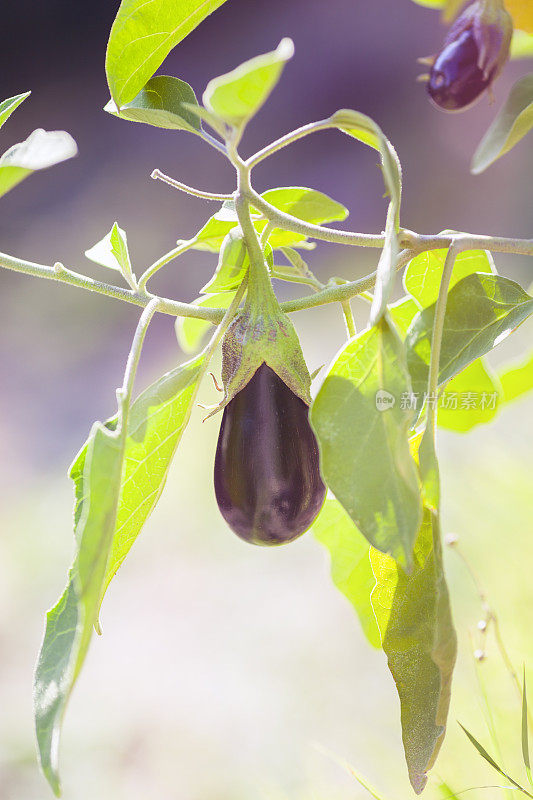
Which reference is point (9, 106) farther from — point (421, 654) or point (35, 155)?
point (421, 654)

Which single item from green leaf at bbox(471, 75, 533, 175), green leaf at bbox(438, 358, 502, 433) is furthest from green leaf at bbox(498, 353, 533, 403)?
green leaf at bbox(471, 75, 533, 175)

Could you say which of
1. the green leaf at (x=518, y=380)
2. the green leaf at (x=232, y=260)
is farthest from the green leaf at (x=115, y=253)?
the green leaf at (x=518, y=380)

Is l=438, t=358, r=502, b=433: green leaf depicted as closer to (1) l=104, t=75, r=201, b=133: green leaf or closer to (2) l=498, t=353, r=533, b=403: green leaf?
(2) l=498, t=353, r=533, b=403: green leaf

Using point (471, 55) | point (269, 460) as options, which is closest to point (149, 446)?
point (269, 460)

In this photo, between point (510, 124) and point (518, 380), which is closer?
point (510, 124)

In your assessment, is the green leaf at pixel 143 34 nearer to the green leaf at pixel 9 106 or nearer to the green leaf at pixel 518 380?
the green leaf at pixel 9 106

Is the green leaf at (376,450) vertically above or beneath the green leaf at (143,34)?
beneath

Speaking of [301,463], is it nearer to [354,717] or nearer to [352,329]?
[352,329]

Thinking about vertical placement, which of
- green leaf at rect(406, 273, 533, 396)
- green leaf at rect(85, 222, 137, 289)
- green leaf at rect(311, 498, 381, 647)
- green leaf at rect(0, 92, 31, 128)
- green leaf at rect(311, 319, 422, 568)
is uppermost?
green leaf at rect(0, 92, 31, 128)
